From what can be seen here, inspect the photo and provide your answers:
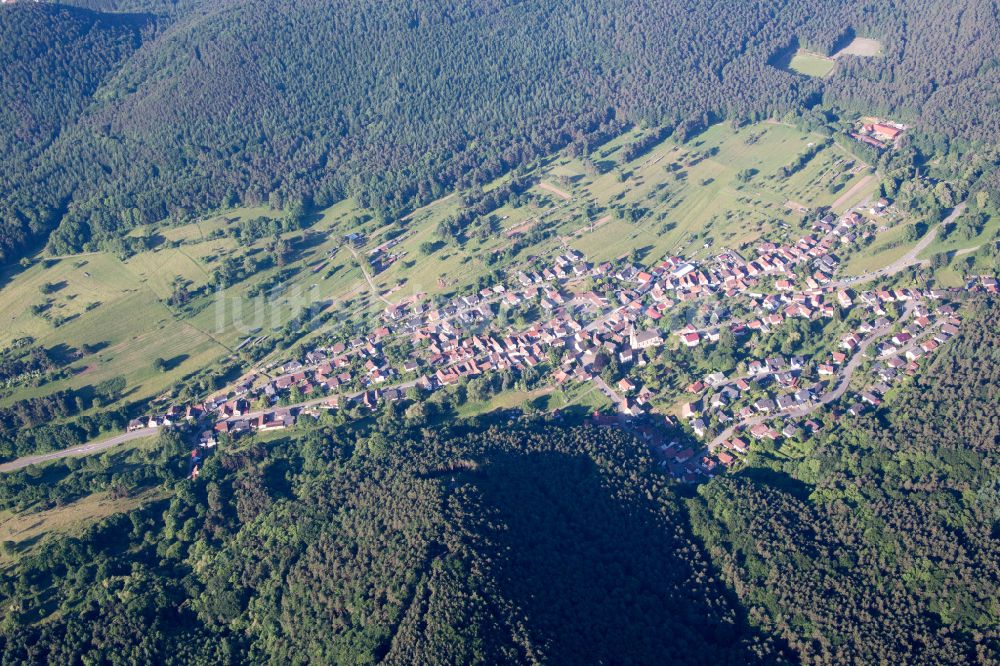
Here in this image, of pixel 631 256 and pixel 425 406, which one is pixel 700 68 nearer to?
pixel 631 256

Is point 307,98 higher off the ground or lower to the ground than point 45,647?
higher

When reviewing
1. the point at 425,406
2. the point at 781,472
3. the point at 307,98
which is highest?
the point at 307,98

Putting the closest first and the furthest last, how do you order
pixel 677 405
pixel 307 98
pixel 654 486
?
pixel 654 486
pixel 677 405
pixel 307 98

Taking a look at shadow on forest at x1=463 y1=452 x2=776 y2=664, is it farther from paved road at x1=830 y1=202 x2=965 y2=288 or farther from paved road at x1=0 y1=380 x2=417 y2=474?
paved road at x1=830 y1=202 x2=965 y2=288

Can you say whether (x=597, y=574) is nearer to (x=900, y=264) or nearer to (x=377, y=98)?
(x=900, y=264)

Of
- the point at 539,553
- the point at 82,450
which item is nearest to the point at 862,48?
the point at 539,553

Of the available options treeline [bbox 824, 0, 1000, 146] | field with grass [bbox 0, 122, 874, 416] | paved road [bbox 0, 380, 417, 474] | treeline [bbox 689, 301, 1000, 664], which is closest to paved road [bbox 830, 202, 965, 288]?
field with grass [bbox 0, 122, 874, 416]

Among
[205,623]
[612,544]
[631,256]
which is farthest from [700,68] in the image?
[205,623]
